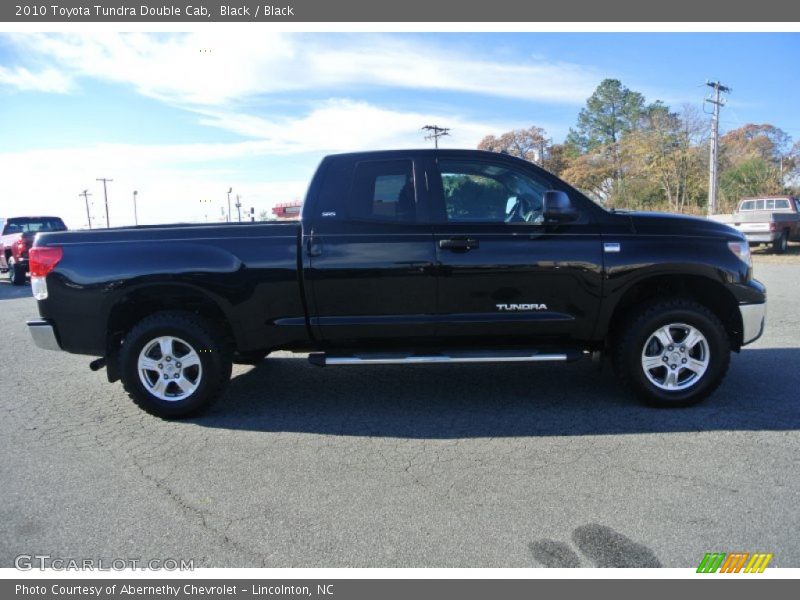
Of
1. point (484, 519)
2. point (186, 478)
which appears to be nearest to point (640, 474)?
point (484, 519)

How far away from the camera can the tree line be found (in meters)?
40.4

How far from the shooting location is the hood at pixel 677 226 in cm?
420

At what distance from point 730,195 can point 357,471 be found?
45047mm

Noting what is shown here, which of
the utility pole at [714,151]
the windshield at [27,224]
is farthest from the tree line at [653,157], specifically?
the windshield at [27,224]

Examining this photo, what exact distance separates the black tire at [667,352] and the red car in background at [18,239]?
16.3 metres

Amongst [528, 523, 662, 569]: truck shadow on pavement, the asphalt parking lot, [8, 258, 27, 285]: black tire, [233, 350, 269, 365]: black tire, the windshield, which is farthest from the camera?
the windshield

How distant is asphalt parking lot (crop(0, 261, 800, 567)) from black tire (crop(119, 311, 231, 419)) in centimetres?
15

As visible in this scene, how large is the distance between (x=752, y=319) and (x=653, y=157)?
155ft

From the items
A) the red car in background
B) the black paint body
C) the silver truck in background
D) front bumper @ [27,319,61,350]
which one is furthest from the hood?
the red car in background

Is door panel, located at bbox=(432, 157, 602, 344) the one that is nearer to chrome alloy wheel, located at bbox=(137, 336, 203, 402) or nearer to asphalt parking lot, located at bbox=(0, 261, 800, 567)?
asphalt parking lot, located at bbox=(0, 261, 800, 567)

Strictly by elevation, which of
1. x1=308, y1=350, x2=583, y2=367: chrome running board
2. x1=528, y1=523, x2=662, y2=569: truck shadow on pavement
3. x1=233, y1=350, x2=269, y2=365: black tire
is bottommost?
x1=528, y1=523, x2=662, y2=569: truck shadow on pavement

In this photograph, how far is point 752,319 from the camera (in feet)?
13.9

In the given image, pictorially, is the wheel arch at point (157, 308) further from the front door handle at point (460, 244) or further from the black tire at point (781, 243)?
the black tire at point (781, 243)

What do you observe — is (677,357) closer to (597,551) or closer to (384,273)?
(597,551)
